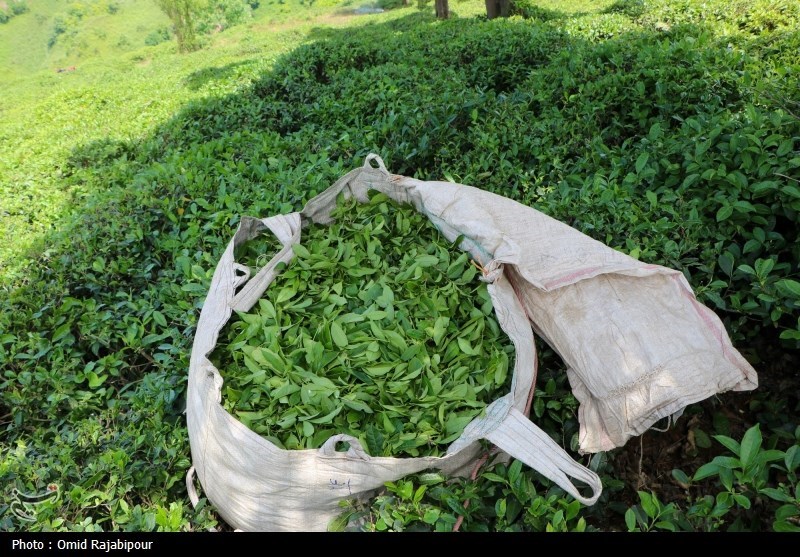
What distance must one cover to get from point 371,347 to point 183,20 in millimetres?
14104

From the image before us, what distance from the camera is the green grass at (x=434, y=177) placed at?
1393 mm

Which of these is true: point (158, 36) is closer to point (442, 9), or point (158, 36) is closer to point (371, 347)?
point (442, 9)

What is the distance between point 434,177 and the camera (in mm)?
2531

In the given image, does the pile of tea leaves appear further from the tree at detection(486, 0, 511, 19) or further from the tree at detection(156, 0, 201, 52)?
the tree at detection(156, 0, 201, 52)

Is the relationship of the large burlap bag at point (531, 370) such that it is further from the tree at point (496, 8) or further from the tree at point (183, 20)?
the tree at point (183, 20)

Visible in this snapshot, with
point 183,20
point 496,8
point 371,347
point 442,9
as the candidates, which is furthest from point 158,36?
point 371,347

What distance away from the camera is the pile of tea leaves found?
1326 mm

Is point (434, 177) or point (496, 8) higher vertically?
point (496, 8)

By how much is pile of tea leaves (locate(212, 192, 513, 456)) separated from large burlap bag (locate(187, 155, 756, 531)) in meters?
0.07

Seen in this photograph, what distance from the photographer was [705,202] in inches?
70.1

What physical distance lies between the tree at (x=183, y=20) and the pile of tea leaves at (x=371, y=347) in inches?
514

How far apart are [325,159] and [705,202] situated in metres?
1.64

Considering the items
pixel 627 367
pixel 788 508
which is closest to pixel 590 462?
pixel 627 367

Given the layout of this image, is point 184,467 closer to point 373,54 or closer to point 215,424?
point 215,424
